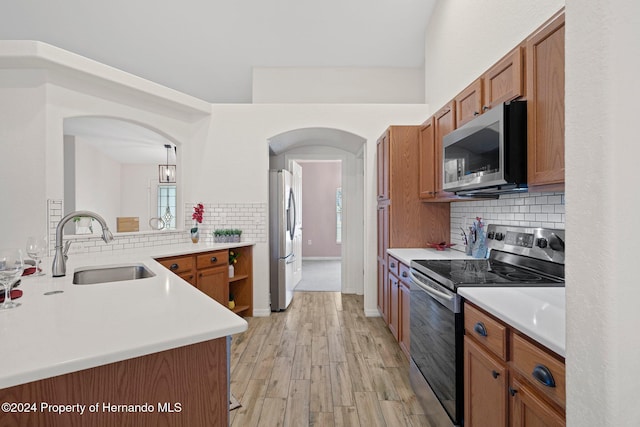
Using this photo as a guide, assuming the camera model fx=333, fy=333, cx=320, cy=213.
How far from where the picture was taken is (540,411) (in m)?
1.03

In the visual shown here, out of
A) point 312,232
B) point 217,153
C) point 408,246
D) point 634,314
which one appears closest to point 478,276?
point 634,314

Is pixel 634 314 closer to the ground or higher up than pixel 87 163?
closer to the ground

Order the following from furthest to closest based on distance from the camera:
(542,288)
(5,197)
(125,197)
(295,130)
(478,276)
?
1. (125,197)
2. (295,130)
3. (5,197)
4. (478,276)
5. (542,288)

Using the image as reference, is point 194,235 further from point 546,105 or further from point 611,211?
point 611,211

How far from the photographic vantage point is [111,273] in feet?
7.19

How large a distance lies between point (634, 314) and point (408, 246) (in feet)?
8.14

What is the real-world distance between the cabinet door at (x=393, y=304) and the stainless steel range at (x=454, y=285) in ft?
1.98

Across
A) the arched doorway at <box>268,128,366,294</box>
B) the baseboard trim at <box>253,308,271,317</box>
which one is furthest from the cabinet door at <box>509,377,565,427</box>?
the arched doorway at <box>268,128,366,294</box>

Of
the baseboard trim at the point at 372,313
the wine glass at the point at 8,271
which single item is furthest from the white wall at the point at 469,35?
the wine glass at the point at 8,271

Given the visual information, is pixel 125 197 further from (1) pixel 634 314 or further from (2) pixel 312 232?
(1) pixel 634 314

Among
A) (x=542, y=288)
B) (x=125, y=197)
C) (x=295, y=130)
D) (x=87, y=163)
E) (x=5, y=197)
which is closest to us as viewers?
(x=542, y=288)

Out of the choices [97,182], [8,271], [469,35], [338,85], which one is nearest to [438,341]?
[8,271]

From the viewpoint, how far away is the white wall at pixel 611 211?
67cm

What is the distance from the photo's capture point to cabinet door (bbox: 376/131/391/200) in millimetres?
3252
